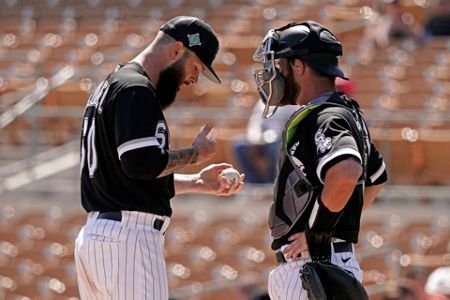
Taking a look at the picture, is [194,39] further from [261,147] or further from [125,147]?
[261,147]

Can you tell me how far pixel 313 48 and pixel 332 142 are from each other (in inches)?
19.2

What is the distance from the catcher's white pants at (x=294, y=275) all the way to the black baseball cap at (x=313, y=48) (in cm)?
76

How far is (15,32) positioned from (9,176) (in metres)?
5.72

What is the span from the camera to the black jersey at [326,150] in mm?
5133

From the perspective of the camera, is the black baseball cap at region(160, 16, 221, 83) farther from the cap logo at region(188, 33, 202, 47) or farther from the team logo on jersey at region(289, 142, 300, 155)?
the team logo on jersey at region(289, 142, 300, 155)

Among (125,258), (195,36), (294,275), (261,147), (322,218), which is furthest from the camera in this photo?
(261,147)

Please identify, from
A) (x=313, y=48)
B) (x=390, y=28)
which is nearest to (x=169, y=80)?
(x=313, y=48)

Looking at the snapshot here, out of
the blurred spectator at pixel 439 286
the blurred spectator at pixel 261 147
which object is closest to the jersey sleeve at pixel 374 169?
the blurred spectator at pixel 439 286

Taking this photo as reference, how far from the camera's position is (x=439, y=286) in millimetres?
7781

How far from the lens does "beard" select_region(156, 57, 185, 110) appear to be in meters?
5.62

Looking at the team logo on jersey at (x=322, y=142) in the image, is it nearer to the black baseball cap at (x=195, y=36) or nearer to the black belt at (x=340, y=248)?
the black belt at (x=340, y=248)

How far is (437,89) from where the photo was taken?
13.1 m

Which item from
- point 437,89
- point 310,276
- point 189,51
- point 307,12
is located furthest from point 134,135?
point 307,12

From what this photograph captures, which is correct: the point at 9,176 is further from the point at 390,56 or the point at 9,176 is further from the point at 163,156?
the point at 163,156
